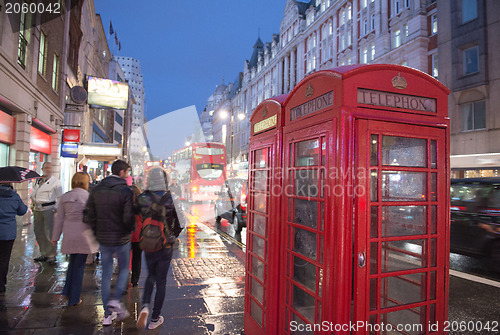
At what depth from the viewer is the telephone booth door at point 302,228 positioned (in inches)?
106

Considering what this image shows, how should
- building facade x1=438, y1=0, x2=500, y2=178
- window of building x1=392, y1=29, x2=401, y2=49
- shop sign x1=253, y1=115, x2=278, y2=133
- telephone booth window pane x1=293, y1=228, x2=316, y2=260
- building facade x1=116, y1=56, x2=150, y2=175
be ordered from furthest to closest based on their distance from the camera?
building facade x1=116, y1=56, x2=150, y2=175, window of building x1=392, y1=29, x2=401, y2=49, building facade x1=438, y1=0, x2=500, y2=178, shop sign x1=253, y1=115, x2=278, y2=133, telephone booth window pane x1=293, y1=228, x2=316, y2=260

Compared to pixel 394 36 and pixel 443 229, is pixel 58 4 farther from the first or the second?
pixel 394 36

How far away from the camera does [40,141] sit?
43.4ft

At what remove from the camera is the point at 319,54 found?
3744 centimetres

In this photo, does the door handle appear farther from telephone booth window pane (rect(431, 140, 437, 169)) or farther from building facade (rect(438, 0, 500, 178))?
building facade (rect(438, 0, 500, 178))

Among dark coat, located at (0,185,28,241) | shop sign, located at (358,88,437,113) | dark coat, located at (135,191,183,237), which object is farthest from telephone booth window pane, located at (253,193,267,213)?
dark coat, located at (0,185,28,241)

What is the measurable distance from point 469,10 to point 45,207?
25.0 meters

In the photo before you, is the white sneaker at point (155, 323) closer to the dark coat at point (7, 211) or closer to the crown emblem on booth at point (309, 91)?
the dark coat at point (7, 211)

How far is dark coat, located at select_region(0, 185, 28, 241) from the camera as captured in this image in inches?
185

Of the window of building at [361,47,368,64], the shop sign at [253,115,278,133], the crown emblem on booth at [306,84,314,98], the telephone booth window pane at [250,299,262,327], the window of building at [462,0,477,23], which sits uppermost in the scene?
the window of building at [361,47,368,64]

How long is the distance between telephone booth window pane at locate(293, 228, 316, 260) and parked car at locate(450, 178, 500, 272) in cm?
529

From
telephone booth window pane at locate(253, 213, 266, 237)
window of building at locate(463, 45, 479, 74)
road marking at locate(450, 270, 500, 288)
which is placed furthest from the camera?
window of building at locate(463, 45, 479, 74)

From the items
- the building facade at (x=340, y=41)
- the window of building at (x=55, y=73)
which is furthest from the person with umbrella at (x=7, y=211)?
the building facade at (x=340, y=41)

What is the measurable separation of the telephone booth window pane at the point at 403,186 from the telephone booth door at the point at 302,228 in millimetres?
645
